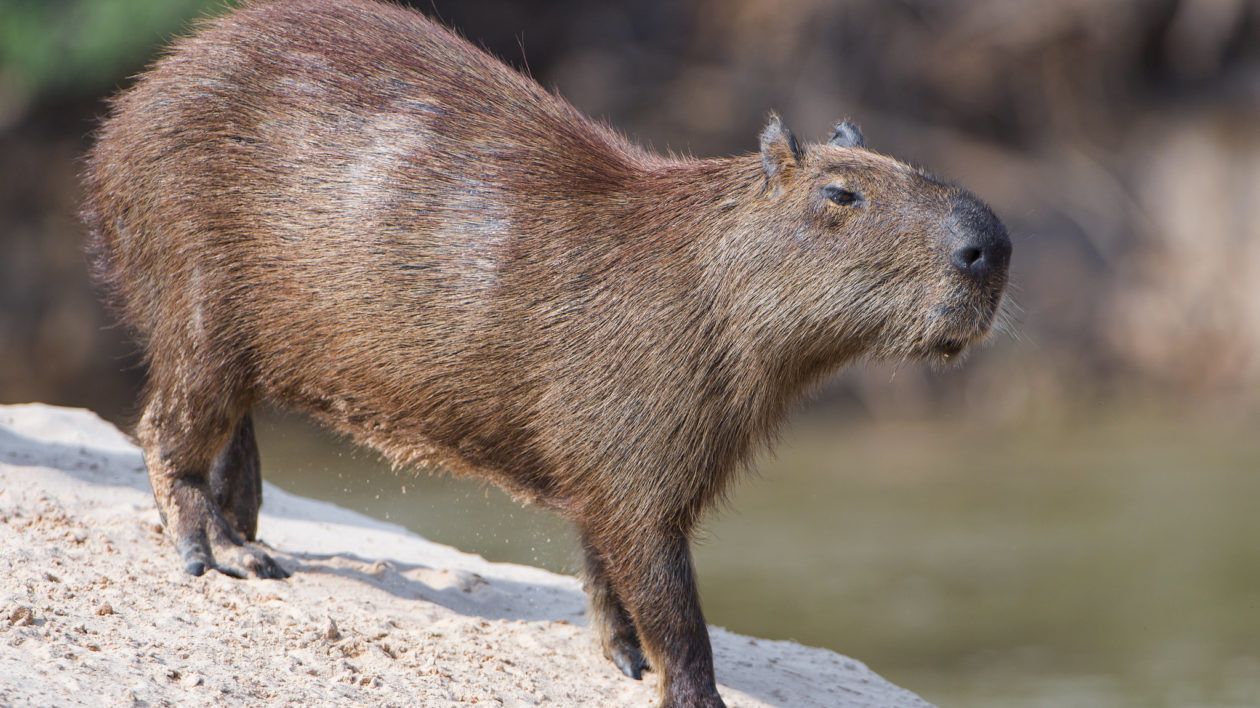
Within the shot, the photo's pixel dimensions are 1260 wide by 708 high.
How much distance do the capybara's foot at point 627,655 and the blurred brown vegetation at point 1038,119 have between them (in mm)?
8337

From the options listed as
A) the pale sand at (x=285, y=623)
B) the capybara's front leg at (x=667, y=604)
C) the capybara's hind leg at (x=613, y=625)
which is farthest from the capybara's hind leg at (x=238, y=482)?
the capybara's front leg at (x=667, y=604)

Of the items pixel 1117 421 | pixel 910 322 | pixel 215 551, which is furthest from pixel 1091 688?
pixel 1117 421

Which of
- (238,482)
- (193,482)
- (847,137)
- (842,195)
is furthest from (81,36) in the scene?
(842,195)

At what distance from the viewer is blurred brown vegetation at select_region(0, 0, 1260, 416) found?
12.4m

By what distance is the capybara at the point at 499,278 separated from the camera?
3498mm

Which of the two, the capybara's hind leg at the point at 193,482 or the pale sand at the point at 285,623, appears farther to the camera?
the capybara's hind leg at the point at 193,482

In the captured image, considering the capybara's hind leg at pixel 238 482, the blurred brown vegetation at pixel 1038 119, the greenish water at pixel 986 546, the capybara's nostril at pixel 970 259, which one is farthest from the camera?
the blurred brown vegetation at pixel 1038 119

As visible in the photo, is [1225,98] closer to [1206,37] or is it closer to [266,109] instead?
[1206,37]

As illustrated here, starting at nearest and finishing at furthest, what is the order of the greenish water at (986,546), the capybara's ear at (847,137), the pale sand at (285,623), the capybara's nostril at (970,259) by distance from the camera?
1. the pale sand at (285,623)
2. the capybara's nostril at (970,259)
3. the capybara's ear at (847,137)
4. the greenish water at (986,546)

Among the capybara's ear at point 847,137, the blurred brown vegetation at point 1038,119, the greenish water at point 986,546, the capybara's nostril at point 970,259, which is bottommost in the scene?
the capybara's nostril at point 970,259

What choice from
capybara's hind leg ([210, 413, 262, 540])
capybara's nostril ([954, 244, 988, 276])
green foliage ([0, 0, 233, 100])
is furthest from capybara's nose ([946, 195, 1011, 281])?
green foliage ([0, 0, 233, 100])

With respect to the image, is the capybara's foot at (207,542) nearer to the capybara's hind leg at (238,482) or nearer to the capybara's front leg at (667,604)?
the capybara's hind leg at (238,482)

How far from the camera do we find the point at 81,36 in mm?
10250

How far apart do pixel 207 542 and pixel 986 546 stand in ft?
20.9
